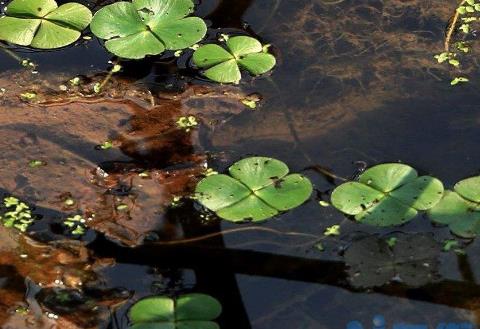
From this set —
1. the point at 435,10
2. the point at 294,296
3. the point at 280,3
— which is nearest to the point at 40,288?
the point at 294,296

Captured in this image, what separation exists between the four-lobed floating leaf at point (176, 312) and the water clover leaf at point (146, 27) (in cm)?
97

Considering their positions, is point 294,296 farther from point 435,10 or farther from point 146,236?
point 435,10

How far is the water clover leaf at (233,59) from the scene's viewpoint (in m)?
2.90

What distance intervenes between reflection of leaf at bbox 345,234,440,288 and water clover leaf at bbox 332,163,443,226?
0.06 meters

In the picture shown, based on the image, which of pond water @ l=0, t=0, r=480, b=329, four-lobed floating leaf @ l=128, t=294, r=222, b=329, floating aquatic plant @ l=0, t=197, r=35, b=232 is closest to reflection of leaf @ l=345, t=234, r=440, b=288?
pond water @ l=0, t=0, r=480, b=329

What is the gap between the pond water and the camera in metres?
2.34

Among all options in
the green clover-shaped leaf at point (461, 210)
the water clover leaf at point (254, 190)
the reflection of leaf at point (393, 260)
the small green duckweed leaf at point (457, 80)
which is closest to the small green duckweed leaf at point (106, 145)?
the water clover leaf at point (254, 190)

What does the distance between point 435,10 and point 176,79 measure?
3.20 ft

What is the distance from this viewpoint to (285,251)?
2432mm

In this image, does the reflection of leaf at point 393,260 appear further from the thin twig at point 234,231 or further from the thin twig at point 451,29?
the thin twig at point 451,29

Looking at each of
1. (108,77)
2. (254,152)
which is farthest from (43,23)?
(254,152)

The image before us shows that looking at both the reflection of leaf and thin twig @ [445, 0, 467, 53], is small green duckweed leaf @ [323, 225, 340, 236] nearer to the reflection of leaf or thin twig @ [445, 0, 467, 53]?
the reflection of leaf

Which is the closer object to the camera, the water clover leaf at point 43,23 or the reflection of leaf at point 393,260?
the reflection of leaf at point 393,260

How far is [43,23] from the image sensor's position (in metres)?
3.07
